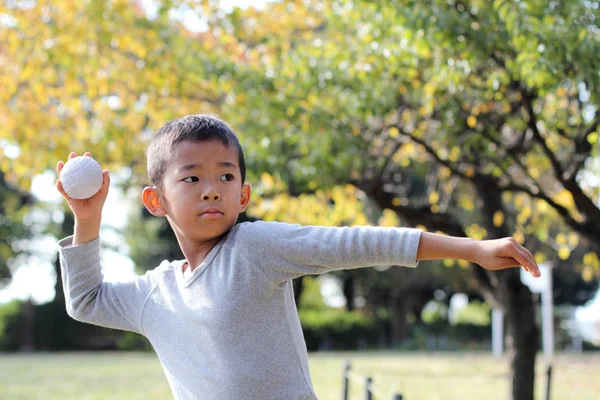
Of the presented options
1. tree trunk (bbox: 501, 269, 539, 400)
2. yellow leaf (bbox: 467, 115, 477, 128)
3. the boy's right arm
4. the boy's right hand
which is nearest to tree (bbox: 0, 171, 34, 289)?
tree trunk (bbox: 501, 269, 539, 400)

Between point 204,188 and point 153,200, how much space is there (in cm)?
24

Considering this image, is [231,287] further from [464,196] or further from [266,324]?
[464,196]

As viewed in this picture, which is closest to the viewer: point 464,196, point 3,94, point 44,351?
point 3,94

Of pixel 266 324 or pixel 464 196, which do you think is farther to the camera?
pixel 464 196

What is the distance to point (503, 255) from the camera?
1.90 meters

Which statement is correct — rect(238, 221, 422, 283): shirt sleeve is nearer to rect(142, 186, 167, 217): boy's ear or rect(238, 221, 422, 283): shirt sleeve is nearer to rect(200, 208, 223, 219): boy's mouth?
rect(200, 208, 223, 219): boy's mouth

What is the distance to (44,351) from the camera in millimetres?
30422

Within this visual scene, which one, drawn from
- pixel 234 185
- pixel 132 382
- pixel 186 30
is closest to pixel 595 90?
pixel 234 185

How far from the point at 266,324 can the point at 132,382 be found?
1464cm

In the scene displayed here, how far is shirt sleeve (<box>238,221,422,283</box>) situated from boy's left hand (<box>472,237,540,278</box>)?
15cm

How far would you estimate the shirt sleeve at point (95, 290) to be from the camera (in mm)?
2455

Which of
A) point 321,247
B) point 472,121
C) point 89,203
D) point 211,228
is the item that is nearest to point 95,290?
point 89,203

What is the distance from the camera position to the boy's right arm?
2428 mm

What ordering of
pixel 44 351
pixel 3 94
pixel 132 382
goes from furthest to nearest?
pixel 44 351, pixel 132 382, pixel 3 94
